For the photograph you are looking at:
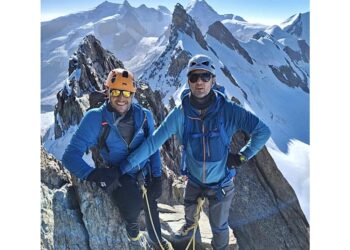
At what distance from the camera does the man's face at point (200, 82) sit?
11.2 feet

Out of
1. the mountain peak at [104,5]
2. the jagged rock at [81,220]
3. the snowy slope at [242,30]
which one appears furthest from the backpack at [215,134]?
the snowy slope at [242,30]

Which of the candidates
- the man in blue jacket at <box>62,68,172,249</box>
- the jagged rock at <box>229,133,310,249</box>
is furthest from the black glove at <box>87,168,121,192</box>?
the jagged rock at <box>229,133,310,249</box>

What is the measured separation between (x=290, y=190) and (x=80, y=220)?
2.68m

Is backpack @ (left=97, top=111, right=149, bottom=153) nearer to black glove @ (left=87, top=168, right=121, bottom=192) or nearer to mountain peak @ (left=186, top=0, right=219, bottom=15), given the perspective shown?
black glove @ (left=87, top=168, right=121, bottom=192)

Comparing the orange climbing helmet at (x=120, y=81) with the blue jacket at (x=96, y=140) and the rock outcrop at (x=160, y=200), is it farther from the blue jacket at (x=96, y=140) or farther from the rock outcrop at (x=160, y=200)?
the rock outcrop at (x=160, y=200)

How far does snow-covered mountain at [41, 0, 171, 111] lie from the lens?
441cm

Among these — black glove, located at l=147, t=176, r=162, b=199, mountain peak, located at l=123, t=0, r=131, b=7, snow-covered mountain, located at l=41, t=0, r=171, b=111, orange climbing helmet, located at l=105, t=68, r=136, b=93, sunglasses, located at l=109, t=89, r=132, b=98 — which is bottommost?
black glove, located at l=147, t=176, r=162, b=199

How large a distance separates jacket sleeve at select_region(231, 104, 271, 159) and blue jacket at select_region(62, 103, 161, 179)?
0.80 m

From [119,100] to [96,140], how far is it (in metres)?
0.44
